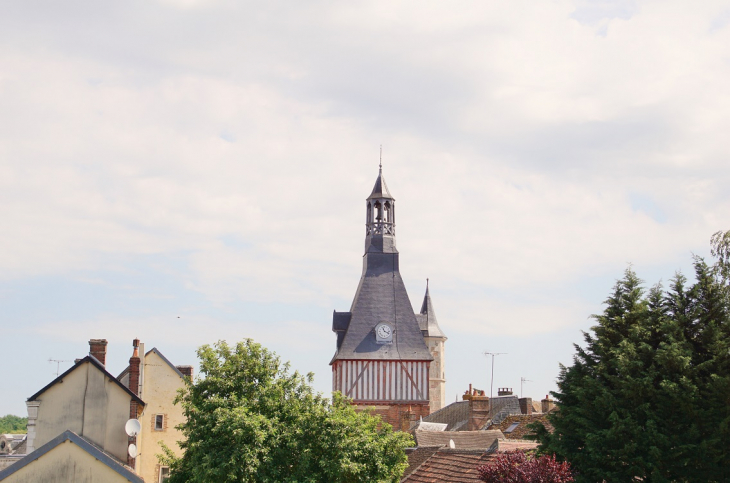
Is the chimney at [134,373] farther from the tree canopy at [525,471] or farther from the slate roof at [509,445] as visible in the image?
the tree canopy at [525,471]

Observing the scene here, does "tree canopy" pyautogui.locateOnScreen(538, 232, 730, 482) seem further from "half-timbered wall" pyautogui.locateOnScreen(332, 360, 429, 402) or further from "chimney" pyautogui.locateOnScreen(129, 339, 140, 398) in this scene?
"half-timbered wall" pyautogui.locateOnScreen(332, 360, 429, 402)

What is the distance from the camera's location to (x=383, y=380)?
47.8 metres

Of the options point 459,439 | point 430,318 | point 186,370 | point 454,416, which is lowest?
point 459,439

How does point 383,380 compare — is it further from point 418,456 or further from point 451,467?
point 451,467

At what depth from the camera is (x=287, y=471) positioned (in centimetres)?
2080

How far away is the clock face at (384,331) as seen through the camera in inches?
1928

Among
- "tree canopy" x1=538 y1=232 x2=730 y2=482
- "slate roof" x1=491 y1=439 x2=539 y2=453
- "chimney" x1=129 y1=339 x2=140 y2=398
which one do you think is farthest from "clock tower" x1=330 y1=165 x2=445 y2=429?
"tree canopy" x1=538 y1=232 x2=730 y2=482

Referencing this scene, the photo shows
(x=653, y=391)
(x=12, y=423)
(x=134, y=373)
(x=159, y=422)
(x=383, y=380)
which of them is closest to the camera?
(x=653, y=391)

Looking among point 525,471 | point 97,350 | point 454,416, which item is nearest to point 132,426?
point 97,350

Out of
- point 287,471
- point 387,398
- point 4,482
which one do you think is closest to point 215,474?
point 287,471

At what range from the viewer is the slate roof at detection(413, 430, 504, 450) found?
2825 cm

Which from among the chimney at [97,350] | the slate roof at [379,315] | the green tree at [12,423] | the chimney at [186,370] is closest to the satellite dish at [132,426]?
the chimney at [97,350]

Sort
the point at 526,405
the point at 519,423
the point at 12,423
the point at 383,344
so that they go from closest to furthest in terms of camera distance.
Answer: the point at 519,423 < the point at 526,405 < the point at 383,344 < the point at 12,423

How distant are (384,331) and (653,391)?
32313mm
